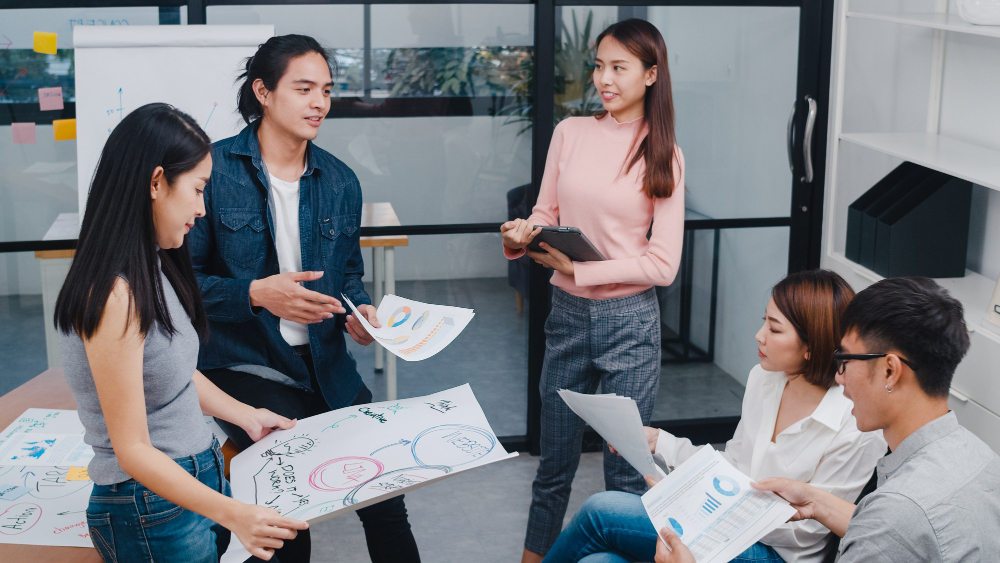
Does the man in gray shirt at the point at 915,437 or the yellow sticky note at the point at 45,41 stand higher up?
the yellow sticky note at the point at 45,41

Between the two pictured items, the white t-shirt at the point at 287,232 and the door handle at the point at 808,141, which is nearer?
the white t-shirt at the point at 287,232

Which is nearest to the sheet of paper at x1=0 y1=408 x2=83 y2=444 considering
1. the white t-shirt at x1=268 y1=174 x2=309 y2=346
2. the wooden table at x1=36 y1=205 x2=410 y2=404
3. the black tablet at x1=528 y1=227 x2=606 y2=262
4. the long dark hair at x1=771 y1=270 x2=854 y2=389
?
the white t-shirt at x1=268 y1=174 x2=309 y2=346

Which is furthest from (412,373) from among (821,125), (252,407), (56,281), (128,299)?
(128,299)

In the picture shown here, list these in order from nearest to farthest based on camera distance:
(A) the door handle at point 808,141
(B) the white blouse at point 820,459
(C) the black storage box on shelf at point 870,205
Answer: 1. (B) the white blouse at point 820,459
2. (C) the black storage box on shelf at point 870,205
3. (A) the door handle at point 808,141

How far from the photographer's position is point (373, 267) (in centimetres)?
331

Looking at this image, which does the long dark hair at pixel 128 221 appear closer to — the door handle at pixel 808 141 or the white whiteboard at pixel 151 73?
the white whiteboard at pixel 151 73

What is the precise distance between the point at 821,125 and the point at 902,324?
7.05 feet

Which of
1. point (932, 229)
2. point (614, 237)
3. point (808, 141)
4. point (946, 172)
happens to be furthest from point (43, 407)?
point (808, 141)

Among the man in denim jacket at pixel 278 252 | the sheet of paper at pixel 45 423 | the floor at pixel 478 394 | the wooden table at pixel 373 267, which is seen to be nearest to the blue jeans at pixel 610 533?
the man in denim jacket at pixel 278 252

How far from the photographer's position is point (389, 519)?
213cm

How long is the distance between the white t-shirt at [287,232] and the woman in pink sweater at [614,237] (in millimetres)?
550

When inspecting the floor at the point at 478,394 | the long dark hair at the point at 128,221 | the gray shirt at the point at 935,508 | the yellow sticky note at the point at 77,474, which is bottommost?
the floor at the point at 478,394

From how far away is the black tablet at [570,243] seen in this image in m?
2.20

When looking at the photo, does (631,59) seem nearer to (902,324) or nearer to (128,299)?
(902,324)
